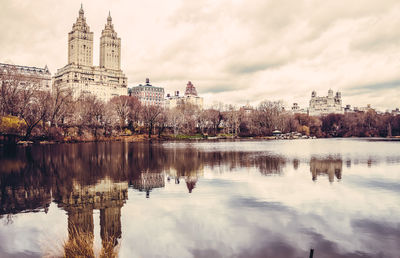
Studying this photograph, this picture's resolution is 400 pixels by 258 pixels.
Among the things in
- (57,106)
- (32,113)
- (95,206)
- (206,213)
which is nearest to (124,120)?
(57,106)

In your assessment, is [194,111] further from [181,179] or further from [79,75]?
[181,179]

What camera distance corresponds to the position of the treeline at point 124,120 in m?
59.5

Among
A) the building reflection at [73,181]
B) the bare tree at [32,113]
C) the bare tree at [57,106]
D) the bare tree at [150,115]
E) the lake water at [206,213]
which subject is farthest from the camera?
the bare tree at [150,115]

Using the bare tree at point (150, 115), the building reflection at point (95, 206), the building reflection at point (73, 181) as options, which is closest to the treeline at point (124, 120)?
the bare tree at point (150, 115)

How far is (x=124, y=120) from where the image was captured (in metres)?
102

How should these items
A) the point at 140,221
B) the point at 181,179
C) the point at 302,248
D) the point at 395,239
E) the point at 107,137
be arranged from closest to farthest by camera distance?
1. the point at 302,248
2. the point at 395,239
3. the point at 140,221
4. the point at 181,179
5. the point at 107,137

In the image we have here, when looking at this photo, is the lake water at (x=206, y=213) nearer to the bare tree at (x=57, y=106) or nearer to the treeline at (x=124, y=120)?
the treeline at (x=124, y=120)

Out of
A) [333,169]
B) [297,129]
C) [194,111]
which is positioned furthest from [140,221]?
[297,129]

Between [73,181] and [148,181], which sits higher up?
[73,181]

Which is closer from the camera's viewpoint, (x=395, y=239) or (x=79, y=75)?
(x=395, y=239)

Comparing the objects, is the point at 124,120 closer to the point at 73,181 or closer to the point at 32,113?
the point at 32,113

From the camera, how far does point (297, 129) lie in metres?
134

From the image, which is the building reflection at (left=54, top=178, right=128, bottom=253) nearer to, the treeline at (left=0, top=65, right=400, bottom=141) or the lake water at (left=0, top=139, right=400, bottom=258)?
the lake water at (left=0, top=139, right=400, bottom=258)

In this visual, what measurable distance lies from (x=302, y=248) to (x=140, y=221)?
5.84 meters
